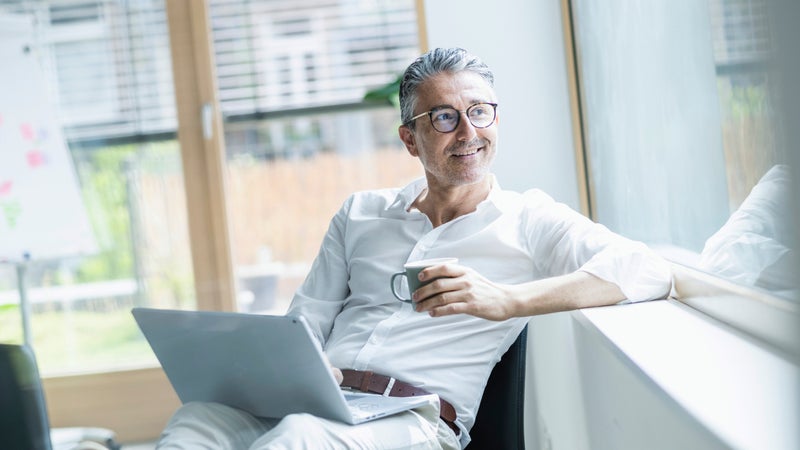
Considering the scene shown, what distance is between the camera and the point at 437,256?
2.07 m

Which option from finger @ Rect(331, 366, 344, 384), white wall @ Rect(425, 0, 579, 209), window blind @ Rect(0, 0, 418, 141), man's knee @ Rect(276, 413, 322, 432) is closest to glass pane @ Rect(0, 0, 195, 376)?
window blind @ Rect(0, 0, 418, 141)

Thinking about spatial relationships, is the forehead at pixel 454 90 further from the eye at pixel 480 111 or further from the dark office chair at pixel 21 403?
the dark office chair at pixel 21 403

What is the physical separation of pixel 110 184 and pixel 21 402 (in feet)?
8.68

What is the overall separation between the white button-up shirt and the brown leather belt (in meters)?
0.03

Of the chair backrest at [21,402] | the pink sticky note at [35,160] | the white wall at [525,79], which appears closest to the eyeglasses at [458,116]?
the white wall at [525,79]

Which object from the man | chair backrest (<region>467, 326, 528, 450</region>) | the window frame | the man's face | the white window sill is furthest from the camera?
the man's face

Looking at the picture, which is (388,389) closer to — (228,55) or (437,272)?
(437,272)

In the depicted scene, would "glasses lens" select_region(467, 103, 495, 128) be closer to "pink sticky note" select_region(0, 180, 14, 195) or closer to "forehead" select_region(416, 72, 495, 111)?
"forehead" select_region(416, 72, 495, 111)

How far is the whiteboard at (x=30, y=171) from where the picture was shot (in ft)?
12.8

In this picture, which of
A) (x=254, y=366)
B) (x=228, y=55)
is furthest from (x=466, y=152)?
(x=228, y=55)

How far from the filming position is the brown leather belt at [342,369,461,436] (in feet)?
6.02

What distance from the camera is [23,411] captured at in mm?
1709

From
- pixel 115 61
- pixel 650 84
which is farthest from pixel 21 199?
pixel 650 84

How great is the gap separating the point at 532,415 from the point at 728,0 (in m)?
1.38
